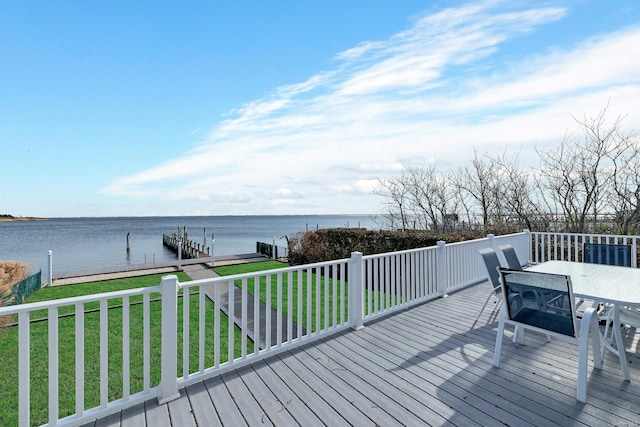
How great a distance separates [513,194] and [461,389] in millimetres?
10032

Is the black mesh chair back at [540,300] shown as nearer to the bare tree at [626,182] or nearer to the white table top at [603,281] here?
the white table top at [603,281]

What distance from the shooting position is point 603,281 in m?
3.00

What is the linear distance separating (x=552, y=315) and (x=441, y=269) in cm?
258

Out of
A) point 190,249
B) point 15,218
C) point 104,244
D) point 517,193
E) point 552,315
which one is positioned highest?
point 15,218

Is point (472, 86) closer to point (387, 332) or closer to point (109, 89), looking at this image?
point (387, 332)

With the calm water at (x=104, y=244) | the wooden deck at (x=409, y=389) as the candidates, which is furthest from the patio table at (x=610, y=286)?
the calm water at (x=104, y=244)

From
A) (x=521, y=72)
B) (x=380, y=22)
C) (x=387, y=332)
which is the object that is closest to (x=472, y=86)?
(x=521, y=72)

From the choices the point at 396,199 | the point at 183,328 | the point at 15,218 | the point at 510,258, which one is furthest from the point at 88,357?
the point at 15,218

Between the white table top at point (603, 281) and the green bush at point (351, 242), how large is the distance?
11.9 ft

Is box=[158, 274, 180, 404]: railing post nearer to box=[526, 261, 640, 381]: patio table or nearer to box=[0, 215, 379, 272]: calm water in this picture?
box=[526, 261, 640, 381]: patio table

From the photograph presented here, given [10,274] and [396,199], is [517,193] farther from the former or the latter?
[10,274]

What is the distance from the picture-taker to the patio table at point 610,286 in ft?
7.97

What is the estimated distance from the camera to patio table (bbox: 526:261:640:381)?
7.97 ft

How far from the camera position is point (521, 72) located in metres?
6.66
